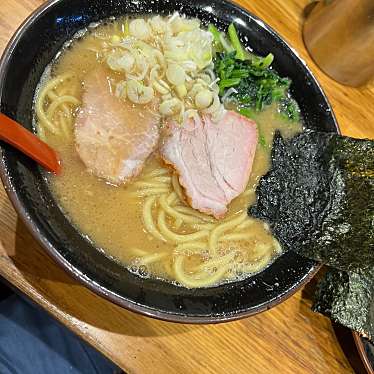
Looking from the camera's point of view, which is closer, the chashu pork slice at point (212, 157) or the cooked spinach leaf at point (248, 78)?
the chashu pork slice at point (212, 157)

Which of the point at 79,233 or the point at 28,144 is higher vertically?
the point at 28,144

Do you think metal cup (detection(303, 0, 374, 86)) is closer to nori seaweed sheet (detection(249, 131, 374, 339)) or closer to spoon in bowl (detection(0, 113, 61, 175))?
nori seaweed sheet (detection(249, 131, 374, 339))

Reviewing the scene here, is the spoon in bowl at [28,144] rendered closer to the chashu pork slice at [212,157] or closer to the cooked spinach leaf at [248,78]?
the chashu pork slice at [212,157]

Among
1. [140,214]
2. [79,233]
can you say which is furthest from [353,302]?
[79,233]

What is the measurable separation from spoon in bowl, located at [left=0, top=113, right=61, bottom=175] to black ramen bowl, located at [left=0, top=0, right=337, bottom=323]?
0.10ft

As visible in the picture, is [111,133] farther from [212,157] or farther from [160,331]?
[160,331]

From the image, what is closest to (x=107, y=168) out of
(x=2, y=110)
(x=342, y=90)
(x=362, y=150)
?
(x=2, y=110)

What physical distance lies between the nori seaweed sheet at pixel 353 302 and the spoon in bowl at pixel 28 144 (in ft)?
3.07

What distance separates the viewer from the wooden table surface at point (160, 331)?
1614 mm

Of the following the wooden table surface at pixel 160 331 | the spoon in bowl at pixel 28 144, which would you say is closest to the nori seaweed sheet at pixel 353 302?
the wooden table surface at pixel 160 331

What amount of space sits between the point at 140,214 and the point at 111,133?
260 mm

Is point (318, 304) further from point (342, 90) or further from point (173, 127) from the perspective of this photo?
point (342, 90)

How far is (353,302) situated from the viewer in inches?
68.1

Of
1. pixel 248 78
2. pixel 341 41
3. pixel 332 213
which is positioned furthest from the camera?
pixel 341 41
